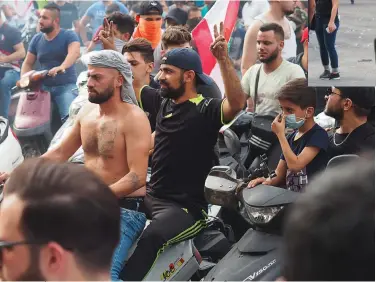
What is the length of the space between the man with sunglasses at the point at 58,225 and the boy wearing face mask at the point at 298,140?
2104 mm

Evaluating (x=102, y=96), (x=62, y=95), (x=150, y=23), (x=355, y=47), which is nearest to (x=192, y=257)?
(x=102, y=96)

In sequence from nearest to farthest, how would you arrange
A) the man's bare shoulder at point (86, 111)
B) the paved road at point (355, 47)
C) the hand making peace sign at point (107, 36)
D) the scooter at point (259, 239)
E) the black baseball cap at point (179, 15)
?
1. the paved road at point (355, 47)
2. the scooter at point (259, 239)
3. the man's bare shoulder at point (86, 111)
4. the hand making peace sign at point (107, 36)
5. the black baseball cap at point (179, 15)

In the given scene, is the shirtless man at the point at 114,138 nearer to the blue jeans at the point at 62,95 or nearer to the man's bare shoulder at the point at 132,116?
the man's bare shoulder at the point at 132,116

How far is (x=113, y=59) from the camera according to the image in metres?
4.94

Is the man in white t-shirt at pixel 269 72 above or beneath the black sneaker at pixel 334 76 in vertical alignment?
beneath

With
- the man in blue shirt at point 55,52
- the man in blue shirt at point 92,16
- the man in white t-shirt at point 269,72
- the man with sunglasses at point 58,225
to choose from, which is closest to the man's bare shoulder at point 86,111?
the man in white t-shirt at point 269,72

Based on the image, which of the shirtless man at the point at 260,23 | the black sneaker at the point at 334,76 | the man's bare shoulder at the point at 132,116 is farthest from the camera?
the shirtless man at the point at 260,23

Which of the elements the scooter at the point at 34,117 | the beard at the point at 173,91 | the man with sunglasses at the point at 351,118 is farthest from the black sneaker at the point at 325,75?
the scooter at the point at 34,117

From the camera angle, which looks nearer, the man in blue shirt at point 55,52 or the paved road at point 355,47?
the paved road at point 355,47

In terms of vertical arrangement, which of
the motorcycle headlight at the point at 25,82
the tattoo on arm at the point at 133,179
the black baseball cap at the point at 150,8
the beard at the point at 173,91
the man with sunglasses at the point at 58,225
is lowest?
the motorcycle headlight at the point at 25,82

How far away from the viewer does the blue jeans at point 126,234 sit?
4383 millimetres

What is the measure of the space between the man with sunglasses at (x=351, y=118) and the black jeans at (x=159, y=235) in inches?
34.0

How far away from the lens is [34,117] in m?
8.11

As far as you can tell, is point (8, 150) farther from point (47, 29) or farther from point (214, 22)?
point (47, 29)
